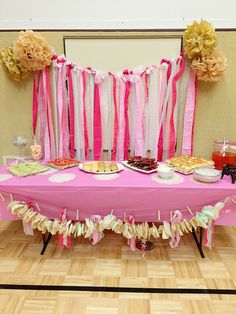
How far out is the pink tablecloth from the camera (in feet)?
6.05

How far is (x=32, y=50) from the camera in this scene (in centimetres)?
213

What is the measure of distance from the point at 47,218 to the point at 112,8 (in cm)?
183

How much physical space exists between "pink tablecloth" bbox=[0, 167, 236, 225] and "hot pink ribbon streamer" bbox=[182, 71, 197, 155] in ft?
1.88

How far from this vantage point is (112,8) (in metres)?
2.29

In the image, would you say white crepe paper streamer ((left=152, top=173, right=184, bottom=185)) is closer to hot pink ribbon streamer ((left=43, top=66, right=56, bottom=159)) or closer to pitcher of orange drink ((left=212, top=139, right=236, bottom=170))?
pitcher of orange drink ((left=212, top=139, right=236, bottom=170))

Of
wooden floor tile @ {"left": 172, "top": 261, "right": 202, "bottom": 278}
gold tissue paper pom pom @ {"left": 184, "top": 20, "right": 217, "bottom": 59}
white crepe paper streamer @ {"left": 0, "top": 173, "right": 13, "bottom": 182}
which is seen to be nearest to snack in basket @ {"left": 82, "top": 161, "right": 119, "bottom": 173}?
white crepe paper streamer @ {"left": 0, "top": 173, "right": 13, "bottom": 182}

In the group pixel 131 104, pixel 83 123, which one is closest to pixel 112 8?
pixel 131 104

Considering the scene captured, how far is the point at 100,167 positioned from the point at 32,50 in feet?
3.58

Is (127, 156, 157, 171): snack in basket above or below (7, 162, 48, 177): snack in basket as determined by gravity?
above

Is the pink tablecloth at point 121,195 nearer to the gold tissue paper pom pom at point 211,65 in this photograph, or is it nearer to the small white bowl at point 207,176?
the small white bowl at point 207,176

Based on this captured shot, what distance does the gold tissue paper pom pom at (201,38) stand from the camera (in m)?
2.05

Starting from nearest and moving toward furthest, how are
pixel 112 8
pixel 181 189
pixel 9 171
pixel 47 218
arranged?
1. pixel 181 189
2. pixel 47 218
3. pixel 9 171
4. pixel 112 8

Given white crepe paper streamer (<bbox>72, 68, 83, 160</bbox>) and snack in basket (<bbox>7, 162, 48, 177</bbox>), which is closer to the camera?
snack in basket (<bbox>7, 162, 48, 177</bbox>)

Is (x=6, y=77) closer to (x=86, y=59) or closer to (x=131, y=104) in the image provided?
(x=86, y=59)
